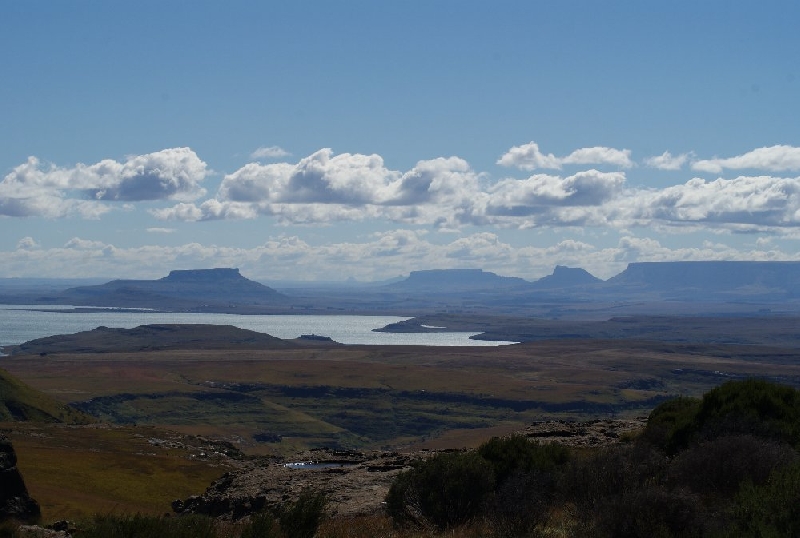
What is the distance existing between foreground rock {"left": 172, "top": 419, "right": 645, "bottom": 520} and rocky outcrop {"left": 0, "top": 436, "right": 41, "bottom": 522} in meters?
5.95

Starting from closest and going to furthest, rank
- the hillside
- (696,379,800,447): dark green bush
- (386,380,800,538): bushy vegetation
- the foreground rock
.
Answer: (386,380,800,538): bushy vegetation < (696,379,800,447): dark green bush < the foreground rock < the hillside

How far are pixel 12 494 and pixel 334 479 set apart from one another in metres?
12.5

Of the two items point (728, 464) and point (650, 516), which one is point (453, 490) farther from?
point (650, 516)

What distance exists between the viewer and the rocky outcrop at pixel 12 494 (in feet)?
110

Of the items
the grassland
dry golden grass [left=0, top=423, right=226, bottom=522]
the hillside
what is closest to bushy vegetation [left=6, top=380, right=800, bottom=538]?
dry golden grass [left=0, top=423, right=226, bottom=522]

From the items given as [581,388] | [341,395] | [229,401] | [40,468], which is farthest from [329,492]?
[581,388]

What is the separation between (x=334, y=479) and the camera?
117ft

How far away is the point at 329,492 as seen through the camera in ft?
107

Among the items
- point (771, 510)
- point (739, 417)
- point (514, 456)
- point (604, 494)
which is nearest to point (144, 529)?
point (604, 494)

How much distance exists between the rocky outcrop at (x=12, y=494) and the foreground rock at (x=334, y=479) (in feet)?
19.5

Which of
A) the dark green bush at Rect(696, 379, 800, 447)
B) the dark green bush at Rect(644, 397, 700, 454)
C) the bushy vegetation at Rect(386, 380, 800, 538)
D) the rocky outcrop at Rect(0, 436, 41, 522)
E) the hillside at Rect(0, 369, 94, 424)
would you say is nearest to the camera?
the bushy vegetation at Rect(386, 380, 800, 538)

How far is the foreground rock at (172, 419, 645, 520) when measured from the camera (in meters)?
32.2

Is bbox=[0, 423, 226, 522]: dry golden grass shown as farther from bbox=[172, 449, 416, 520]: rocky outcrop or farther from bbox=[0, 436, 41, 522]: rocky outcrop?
bbox=[172, 449, 416, 520]: rocky outcrop

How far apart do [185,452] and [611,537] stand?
50051 millimetres
